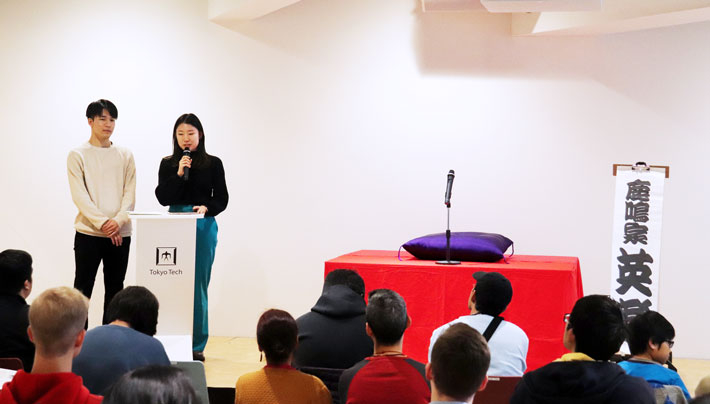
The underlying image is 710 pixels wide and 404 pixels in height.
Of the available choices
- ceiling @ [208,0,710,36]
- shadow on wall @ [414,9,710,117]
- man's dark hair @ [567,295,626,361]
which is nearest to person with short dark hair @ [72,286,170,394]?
man's dark hair @ [567,295,626,361]

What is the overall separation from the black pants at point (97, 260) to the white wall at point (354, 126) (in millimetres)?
1368

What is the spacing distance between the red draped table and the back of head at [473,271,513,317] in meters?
0.99

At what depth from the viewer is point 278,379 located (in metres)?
2.46

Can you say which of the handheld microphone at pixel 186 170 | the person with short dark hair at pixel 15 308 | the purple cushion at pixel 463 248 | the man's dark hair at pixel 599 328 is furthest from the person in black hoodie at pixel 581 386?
the handheld microphone at pixel 186 170

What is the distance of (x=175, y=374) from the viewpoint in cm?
144

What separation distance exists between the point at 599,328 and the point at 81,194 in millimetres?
3519

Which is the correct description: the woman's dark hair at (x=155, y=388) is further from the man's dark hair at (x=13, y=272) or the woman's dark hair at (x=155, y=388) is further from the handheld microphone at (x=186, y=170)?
the handheld microphone at (x=186, y=170)

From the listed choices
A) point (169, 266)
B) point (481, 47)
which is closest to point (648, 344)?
point (169, 266)

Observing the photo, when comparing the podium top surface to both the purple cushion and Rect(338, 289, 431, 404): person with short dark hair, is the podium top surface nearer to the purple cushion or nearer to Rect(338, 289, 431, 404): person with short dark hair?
the purple cushion

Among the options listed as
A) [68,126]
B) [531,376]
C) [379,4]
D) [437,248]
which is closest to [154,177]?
[68,126]

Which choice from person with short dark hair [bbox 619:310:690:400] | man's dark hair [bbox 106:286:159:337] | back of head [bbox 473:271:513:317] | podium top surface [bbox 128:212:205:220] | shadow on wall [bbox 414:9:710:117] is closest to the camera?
person with short dark hair [bbox 619:310:690:400]

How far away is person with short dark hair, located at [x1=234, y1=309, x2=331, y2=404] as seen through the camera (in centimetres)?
244

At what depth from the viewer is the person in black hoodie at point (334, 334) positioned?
312 centimetres

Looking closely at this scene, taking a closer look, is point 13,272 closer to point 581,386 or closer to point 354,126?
point 581,386
